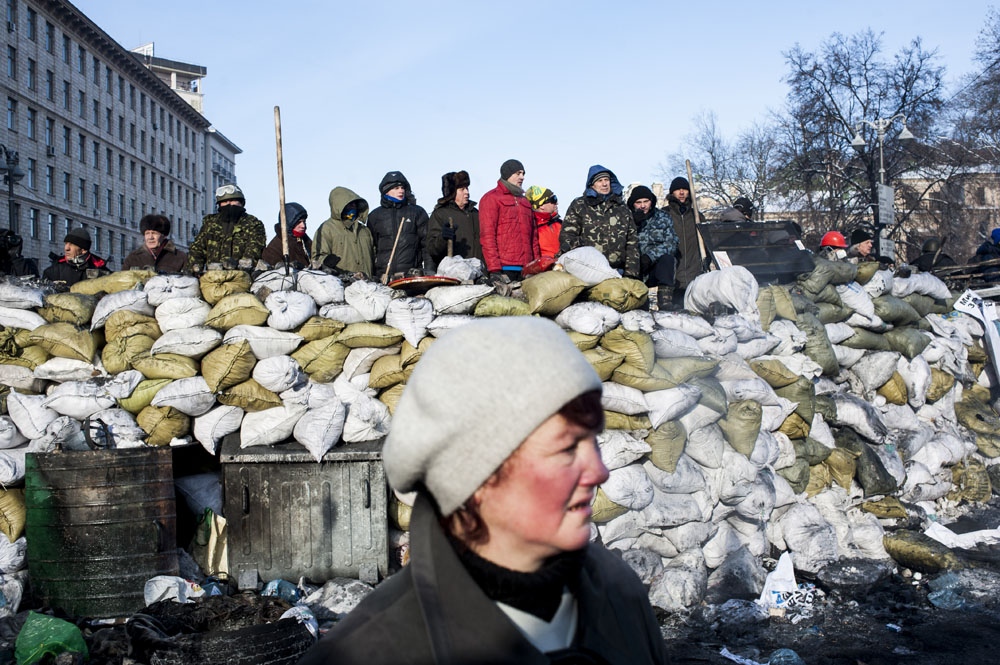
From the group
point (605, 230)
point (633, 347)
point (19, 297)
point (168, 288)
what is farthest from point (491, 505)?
point (605, 230)

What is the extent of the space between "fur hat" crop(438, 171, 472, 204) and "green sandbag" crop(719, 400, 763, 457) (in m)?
2.88

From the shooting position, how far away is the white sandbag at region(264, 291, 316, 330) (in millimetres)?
5477

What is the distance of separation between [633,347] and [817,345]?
7.71 feet

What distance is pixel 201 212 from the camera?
7700 cm

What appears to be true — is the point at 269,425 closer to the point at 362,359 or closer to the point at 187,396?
the point at 187,396

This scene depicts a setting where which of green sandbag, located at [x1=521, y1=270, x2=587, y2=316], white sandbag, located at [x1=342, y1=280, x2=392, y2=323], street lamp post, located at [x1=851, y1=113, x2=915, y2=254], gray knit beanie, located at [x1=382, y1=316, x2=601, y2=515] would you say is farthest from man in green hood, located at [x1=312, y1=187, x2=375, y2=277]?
street lamp post, located at [x1=851, y1=113, x2=915, y2=254]

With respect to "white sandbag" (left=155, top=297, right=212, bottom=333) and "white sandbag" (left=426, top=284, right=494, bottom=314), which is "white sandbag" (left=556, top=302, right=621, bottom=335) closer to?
"white sandbag" (left=426, top=284, right=494, bottom=314)

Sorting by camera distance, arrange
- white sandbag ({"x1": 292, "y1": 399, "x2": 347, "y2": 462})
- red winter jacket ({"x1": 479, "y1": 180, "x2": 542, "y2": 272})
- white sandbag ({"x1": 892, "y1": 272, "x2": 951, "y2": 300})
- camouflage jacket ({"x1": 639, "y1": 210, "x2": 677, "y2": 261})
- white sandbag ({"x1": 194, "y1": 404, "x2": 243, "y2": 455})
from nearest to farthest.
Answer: white sandbag ({"x1": 292, "y1": 399, "x2": 347, "y2": 462}) < white sandbag ({"x1": 194, "y1": 404, "x2": 243, "y2": 455}) < red winter jacket ({"x1": 479, "y1": 180, "x2": 542, "y2": 272}) < camouflage jacket ({"x1": 639, "y1": 210, "x2": 677, "y2": 261}) < white sandbag ({"x1": 892, "y1": 272, "x2": 951, "y2": 300})

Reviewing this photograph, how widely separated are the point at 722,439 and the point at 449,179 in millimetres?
3068

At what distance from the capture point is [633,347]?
5.82 meters

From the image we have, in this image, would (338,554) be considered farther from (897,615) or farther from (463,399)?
(463,399)

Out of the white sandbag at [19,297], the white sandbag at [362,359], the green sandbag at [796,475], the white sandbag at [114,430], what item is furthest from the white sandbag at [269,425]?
the green sandbag at [796,475]

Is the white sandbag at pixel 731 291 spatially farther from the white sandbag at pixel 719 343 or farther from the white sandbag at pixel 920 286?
the white sandbag at pixel 920 286

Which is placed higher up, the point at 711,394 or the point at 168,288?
the point at 168,288
